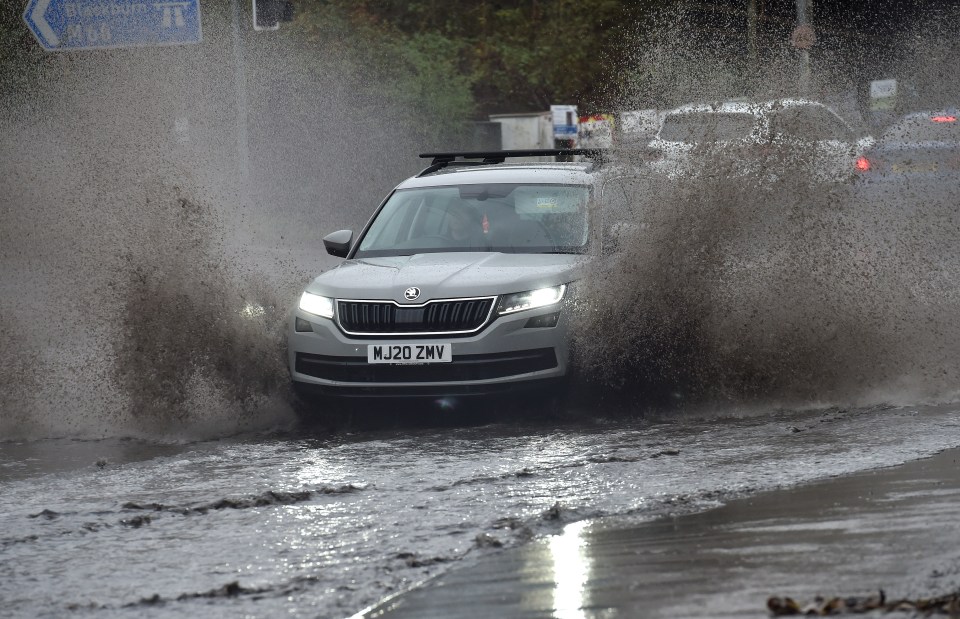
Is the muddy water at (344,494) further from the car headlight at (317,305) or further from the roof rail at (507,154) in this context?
the roof rail at (507,154)

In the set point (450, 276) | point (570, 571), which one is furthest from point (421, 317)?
point (570, 571)

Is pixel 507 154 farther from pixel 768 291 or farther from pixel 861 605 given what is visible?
pixel 861 605

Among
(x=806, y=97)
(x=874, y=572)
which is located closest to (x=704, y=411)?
(x=806, y=97)

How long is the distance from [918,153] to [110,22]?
376 inches

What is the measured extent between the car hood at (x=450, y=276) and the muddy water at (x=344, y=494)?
2.56 ft

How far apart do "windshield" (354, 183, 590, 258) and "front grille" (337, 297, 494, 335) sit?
3.31ft

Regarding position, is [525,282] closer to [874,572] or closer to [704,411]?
[704,411]

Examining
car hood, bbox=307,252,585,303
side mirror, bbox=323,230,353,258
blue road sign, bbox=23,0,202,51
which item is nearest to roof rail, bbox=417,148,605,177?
side mirror, bbox=323,230,353,258

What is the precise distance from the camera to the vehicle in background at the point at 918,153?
11156 mm

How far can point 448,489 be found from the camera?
680 cm

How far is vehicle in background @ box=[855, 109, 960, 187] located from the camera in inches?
439

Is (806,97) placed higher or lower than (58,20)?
lower

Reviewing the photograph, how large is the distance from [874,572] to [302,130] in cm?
2700

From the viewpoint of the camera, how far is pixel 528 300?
882 cm
